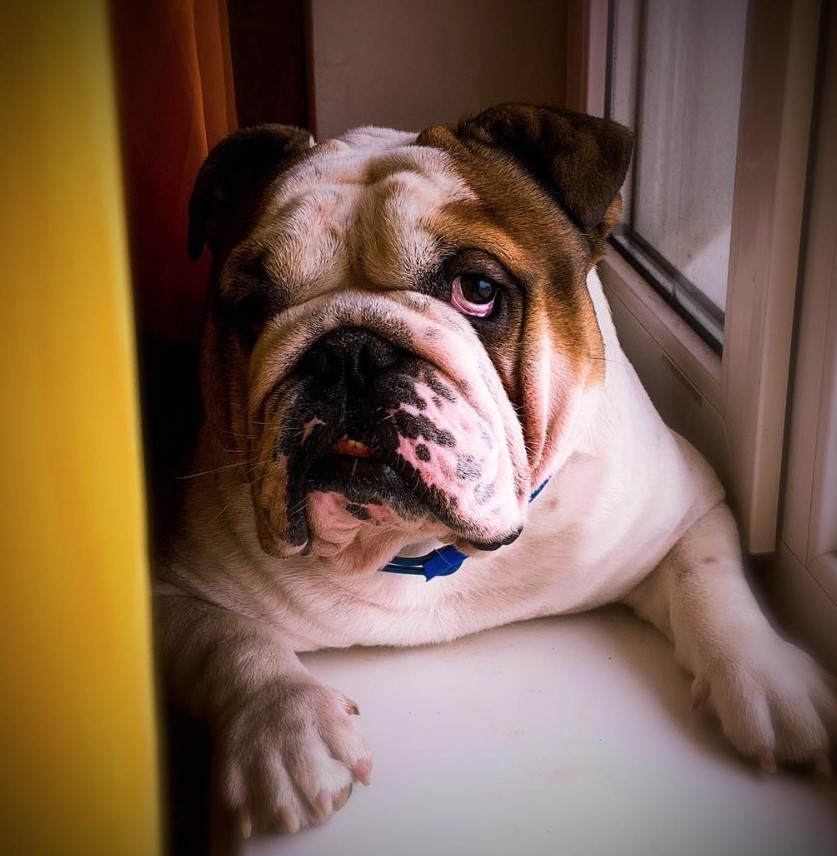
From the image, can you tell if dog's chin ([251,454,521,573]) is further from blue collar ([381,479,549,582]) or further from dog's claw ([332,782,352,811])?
dog's claw ([332,782,352,811])

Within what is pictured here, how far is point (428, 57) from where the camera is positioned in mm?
1585

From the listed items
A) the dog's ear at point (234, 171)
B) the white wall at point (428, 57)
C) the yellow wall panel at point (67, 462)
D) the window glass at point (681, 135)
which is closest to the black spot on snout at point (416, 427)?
the yellow wall panel at point (67, 462)

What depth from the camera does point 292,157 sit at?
115 centimetres

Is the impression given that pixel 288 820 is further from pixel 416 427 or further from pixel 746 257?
pixel 746 257

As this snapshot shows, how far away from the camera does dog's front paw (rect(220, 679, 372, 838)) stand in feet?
2.92

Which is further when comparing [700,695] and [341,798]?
[700,695]

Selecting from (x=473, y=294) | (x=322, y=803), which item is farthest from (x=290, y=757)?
(x=473, y=294)

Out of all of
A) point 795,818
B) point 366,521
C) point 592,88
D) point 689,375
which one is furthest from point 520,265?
point 592,88

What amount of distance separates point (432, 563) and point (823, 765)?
1.44ft

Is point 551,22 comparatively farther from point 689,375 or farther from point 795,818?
point 795,818

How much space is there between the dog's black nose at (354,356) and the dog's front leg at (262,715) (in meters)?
0.33

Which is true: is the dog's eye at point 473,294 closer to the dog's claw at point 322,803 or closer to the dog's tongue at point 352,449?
the dog's tongue at point 352,449

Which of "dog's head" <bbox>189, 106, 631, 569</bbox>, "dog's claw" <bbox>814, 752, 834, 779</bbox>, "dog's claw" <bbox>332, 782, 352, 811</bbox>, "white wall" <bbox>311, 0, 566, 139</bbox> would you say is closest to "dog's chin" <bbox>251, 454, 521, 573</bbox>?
"dog's head" <bbox>189, 106, 631, 569</bbox>

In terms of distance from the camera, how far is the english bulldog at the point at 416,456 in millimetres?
906
